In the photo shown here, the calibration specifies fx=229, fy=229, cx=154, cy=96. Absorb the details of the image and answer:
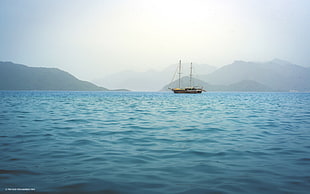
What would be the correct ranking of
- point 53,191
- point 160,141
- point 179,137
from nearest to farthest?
point 53,191, point 160,141, point 179,137

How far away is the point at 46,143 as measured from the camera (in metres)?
10.5

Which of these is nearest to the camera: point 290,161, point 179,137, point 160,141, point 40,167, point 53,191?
point 53,191

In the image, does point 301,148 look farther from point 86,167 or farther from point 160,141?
point 86,167

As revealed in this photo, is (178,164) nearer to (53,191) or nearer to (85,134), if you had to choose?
(53,191)

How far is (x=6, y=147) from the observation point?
9.52m

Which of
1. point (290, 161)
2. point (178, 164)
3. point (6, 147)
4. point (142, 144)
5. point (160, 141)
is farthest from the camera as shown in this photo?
point (160, 141)

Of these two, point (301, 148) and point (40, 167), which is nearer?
point (40, 167)

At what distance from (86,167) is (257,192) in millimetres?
4803

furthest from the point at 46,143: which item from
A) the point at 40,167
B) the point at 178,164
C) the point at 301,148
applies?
the point at 301,148

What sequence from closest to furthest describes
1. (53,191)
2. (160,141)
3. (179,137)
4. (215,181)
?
(53,191) → (215,181) → (160,141) → (179,137)

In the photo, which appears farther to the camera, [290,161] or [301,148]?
[301,148]

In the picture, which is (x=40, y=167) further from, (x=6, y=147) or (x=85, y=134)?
(x=85, y=134)

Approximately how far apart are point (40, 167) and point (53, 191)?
207 cm

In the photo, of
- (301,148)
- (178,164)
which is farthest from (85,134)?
(301,148)
